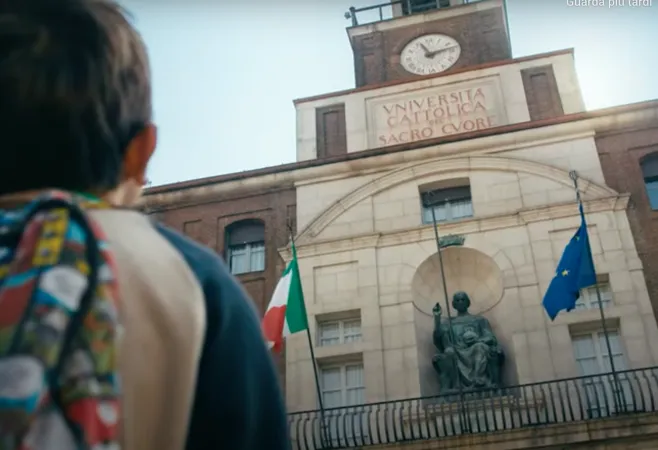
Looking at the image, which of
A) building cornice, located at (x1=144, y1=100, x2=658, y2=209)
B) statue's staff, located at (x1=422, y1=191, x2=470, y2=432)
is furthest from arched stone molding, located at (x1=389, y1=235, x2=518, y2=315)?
building cornice, located at (x1=144, y1=100, x2=658, y2=209)

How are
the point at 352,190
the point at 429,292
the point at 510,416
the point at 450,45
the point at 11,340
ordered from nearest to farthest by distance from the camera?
1. the point at 11,340
2. the point at 510,416
3. the point at 429,292
4. the point at 352,190
5. the point at 450,45

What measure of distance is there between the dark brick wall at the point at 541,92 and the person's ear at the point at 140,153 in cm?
1871

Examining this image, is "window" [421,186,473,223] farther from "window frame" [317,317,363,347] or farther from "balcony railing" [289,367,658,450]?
"balcony railing" [289,367,658,450]

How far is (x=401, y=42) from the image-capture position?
2412cm

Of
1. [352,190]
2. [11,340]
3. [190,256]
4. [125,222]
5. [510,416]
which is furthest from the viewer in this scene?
Result: [352,190]

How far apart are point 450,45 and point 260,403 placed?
23385 millimetres

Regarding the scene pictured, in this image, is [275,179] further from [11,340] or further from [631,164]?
[11,340]

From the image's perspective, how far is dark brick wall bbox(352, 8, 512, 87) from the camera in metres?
23.0

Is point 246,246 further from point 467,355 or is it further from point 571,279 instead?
point 571,279

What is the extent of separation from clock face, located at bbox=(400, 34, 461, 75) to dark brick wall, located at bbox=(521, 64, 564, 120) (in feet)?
11.1

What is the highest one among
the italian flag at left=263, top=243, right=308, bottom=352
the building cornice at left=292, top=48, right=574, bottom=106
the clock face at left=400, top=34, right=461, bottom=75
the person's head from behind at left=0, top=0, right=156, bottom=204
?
the clock face at left=400, top=34, right=461, bottom=75

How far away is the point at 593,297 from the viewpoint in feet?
51.4

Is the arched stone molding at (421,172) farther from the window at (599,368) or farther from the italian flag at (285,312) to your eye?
the window at (599,368)

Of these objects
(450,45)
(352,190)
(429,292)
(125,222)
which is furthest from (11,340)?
(450,45)
